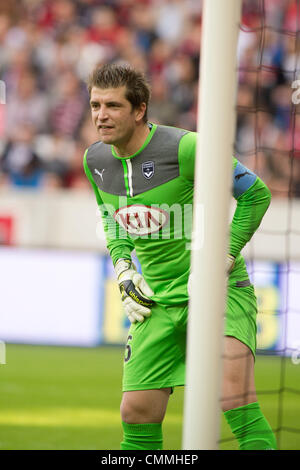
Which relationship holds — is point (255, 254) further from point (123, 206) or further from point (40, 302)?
point (123, 206)

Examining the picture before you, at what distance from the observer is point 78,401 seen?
6.39 m

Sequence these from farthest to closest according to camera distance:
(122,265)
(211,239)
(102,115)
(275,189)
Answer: (275,189), (122,265), (102,115), (211,239)

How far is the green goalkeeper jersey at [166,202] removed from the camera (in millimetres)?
3752

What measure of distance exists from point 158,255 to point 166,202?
0.27 meters

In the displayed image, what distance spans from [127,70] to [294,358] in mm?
6196

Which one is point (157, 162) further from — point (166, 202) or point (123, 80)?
point (123, 80)

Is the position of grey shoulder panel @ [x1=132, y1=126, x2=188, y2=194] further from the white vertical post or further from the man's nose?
the white vertical post

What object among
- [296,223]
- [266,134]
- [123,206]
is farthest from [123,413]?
[266,134]

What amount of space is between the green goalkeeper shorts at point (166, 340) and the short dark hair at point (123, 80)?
0.99m

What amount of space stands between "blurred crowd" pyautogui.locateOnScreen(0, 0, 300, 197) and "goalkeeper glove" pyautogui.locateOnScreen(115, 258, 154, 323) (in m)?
5.33

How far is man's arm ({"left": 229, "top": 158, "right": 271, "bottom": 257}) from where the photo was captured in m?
3.77

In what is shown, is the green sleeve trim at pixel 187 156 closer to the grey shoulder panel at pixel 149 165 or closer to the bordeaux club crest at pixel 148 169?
the grey shoulder panel at pixel 149 165

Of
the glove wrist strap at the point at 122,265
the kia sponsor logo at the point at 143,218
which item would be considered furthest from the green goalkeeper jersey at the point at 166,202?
the glove wrist strap at the point at 122,265

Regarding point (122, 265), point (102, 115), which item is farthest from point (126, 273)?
point (102, 115)
